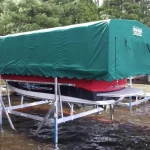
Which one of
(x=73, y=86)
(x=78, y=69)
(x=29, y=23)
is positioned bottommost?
(x=73, y=86)

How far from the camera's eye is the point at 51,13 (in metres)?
17.4

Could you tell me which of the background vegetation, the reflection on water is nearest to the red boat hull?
the reflection on water

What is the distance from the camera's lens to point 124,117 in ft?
33.9

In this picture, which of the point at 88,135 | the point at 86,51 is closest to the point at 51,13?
the point at 88,135

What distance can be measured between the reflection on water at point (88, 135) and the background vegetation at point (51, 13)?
7.87m

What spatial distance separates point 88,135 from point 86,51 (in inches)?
119

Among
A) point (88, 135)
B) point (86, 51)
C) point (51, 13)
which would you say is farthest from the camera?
point (51, 13)

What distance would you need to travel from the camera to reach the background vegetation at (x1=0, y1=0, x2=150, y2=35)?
53.7ft

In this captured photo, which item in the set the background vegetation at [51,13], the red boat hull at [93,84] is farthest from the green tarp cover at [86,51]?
the background vegetation at [51,13]

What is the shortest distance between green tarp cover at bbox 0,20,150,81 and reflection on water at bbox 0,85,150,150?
6.55 ft

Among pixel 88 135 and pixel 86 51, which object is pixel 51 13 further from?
pixel 86 51

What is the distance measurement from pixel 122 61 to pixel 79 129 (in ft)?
11.1

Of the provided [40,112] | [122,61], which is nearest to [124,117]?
[40,112]

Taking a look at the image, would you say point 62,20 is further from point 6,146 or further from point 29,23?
point 6,146
